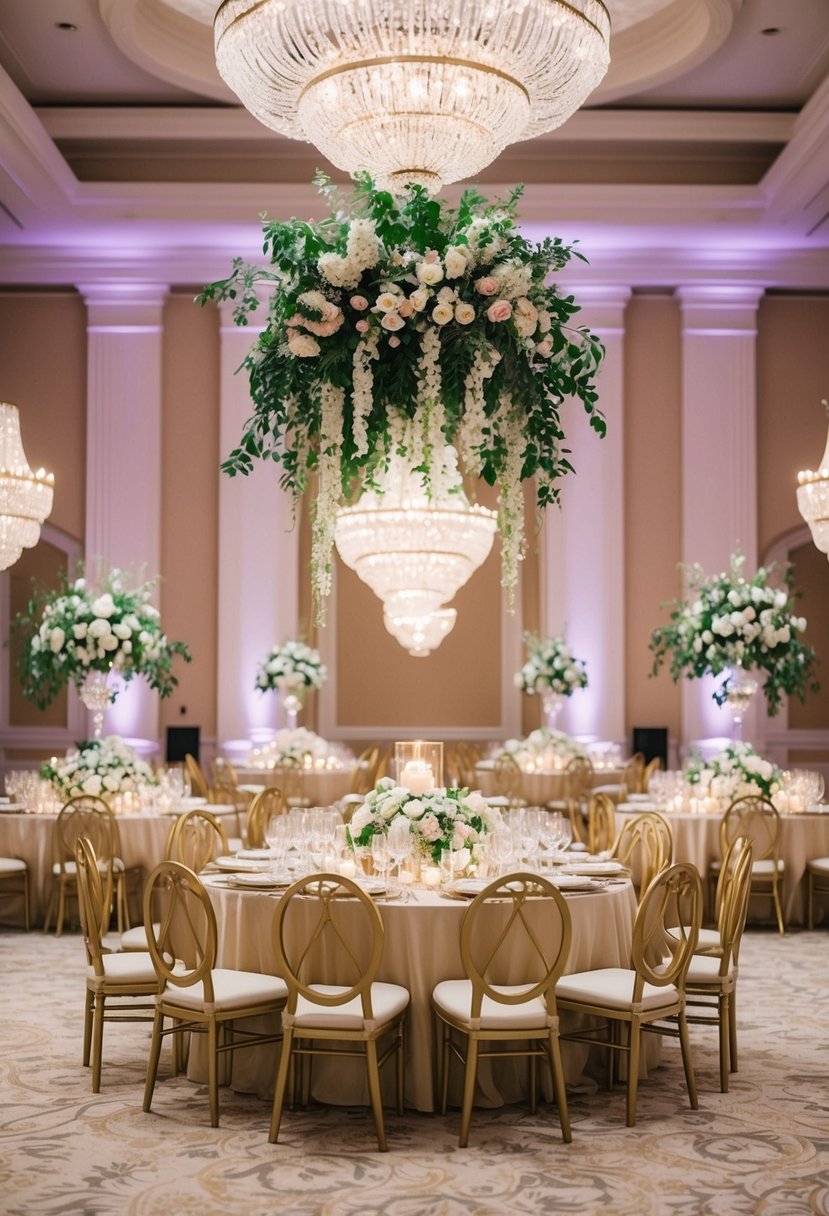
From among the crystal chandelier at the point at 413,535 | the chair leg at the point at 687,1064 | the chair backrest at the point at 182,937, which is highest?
the crystal chandelier at the point at 413,535

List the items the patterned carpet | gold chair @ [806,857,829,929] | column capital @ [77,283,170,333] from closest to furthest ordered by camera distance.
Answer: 1. the patterned carpet
2. gold chair @ [806,857,829,929]
3. column capital @ [77,283,170,333]

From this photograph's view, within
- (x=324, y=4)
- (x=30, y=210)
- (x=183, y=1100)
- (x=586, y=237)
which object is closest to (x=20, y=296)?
(x=30, y=210)

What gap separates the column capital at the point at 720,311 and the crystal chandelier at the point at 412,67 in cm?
841

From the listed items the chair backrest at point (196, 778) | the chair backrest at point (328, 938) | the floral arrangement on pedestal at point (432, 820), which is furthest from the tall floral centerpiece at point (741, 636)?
the chair backrest at point (328, 938)

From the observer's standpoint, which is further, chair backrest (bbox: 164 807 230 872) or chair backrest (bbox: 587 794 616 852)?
chair backrest (bbox: 587 794 616 852)

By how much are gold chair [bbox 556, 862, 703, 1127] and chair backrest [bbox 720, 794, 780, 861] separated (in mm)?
3421

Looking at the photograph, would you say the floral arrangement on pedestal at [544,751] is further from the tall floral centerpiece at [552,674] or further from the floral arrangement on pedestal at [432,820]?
the floral arrangement on pedestal at [432,820]

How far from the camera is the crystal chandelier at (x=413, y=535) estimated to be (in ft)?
21.5

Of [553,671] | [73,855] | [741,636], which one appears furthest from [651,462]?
[73,855]

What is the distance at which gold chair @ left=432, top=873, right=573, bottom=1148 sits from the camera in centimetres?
451

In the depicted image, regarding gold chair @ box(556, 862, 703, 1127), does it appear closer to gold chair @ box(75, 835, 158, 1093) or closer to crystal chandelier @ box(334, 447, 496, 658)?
gold chair @ box(75, 835, 158, 1093)

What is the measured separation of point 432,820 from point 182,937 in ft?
3.86

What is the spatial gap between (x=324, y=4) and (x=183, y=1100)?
424 cm

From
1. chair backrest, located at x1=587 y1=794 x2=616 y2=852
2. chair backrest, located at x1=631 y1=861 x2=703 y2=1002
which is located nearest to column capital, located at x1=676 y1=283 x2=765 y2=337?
chair backrest, located at x1=587 y1=794 x2=616 y2=852
